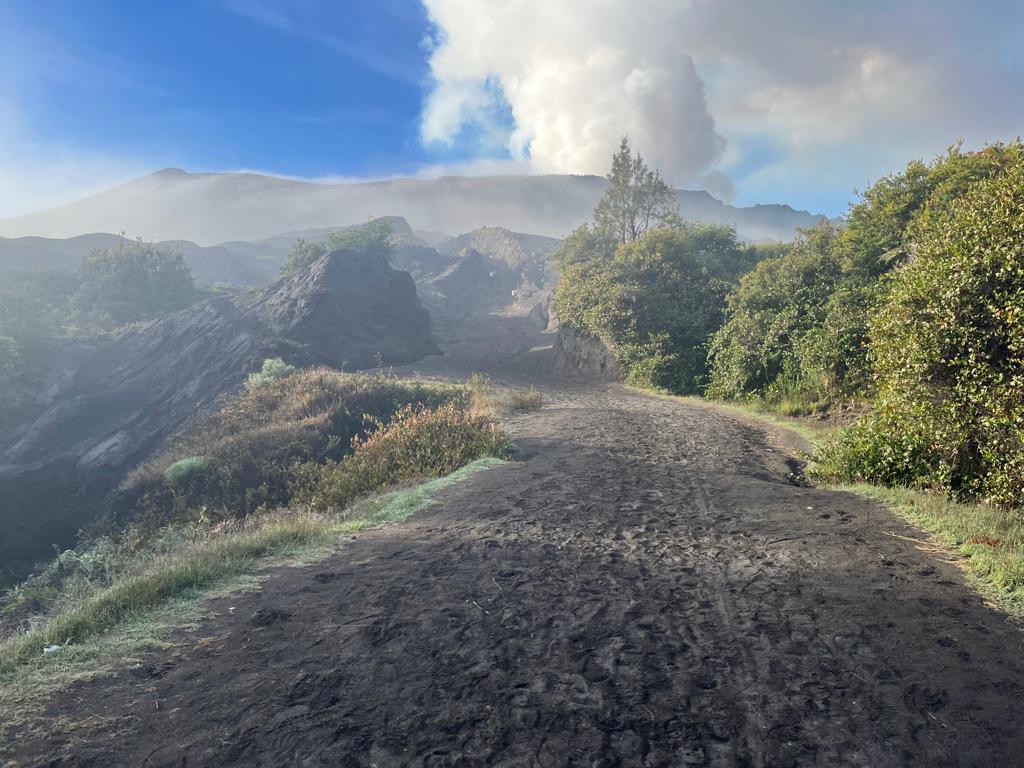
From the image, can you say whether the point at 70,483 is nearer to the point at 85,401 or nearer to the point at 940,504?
the point at 85,401

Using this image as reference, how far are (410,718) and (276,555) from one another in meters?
3.82

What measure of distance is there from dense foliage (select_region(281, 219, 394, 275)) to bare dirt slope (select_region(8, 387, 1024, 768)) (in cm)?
4855

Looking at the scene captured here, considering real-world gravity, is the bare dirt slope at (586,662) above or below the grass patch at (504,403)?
above

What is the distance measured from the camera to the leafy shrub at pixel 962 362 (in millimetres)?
6895

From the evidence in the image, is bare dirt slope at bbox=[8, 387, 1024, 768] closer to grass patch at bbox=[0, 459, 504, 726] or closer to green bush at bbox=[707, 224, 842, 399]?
grass patch at bbox=[0, 459, 504, 726]

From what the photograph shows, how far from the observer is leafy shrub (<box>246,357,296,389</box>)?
72.9 feet

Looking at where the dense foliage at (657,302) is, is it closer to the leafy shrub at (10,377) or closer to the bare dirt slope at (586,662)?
the bare dirt slope at (586,662)

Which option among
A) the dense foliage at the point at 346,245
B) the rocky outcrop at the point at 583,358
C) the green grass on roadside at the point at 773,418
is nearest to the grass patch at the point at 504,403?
the green grass on roadside at the point at 773,418

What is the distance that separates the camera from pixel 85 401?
27141mm

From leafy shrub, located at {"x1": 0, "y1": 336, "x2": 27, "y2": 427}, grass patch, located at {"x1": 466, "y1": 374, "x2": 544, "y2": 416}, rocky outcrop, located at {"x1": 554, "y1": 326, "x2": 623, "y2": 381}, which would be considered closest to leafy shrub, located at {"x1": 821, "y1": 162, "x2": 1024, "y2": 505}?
grass patch, located at {"x1": 466, "y1": 374, "x2": 544, "y2": 416}

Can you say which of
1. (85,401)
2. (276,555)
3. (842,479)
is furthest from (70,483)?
(842,479)

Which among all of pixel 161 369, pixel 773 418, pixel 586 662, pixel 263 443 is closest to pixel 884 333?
pixel 773 418

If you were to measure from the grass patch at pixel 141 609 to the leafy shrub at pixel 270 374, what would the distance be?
16.1 meters

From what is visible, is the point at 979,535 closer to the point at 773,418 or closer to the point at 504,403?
the point at 773,418
